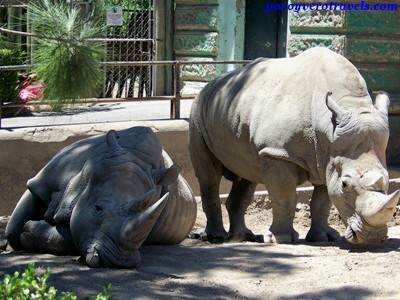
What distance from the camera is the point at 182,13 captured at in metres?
16.2

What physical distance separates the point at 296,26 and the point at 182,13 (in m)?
2.75

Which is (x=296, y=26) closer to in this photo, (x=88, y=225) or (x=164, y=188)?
(x=164, y=188)

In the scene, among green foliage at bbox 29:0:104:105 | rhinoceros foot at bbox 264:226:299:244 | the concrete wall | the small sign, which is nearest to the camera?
green foliage at bbox 29:0:104:105

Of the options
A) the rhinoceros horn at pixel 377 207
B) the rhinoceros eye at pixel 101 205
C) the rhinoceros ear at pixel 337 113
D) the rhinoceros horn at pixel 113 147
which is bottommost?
the rhinoceros horn at pixel 377 207

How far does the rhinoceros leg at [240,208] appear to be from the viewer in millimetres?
9594

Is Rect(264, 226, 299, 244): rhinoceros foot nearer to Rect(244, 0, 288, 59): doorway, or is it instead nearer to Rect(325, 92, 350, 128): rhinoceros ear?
Rect(325, 92, 350, 128): rhinoceros ear

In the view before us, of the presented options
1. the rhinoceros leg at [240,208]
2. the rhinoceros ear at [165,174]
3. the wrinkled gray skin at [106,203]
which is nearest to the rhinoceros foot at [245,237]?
the rhinoceros leg at [240,208]

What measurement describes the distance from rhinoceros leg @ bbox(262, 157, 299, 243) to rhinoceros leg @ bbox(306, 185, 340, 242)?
30 cm

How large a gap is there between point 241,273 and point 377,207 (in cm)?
123

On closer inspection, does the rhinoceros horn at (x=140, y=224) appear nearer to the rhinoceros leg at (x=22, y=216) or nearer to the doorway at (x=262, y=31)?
the rhinoceros leg at (x=22, y=216)

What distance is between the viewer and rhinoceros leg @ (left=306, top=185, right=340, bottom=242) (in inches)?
355

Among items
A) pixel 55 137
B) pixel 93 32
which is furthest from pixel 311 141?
pixel 55 137

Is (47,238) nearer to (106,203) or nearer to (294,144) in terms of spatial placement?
(106,203)

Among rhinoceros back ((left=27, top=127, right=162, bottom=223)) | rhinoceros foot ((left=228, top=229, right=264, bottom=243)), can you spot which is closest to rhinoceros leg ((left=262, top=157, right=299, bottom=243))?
rhinoceros foot ((left=228, top=229, right=264, bottom=243))
